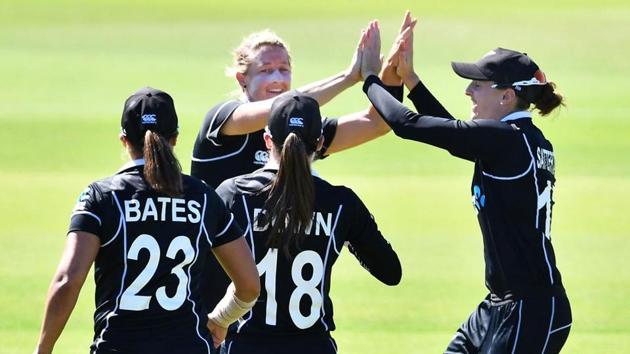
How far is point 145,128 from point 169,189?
0.27 m

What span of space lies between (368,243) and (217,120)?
1.47 m

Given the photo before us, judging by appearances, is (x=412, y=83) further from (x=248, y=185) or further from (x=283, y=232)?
(x=283, y=232)

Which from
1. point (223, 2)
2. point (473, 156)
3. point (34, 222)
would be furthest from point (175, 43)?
point (473, 156)

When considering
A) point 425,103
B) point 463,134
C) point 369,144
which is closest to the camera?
point 463,134

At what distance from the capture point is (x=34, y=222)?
13.8 meters

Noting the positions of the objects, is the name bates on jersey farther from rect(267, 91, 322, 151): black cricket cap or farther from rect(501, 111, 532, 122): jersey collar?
rect(501, 111, 532, 122): jersey collar

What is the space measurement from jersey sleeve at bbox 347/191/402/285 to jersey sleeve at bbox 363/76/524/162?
592 millimetres

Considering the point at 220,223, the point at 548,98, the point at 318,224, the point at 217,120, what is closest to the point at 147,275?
the point at 220,223

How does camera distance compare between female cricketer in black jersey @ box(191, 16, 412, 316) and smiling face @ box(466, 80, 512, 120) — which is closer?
smiling face @ box(466, 80, 512, 120)

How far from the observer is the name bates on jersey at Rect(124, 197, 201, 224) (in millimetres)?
4825

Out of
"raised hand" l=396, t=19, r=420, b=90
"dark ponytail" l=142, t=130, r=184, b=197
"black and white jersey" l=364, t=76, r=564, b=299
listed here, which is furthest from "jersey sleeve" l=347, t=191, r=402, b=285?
"raised hand" l=396, t=19, r=420, b=90

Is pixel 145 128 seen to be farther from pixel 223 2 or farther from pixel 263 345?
pixel 223 2

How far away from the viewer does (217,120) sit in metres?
6.45

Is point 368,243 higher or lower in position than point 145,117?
lower
